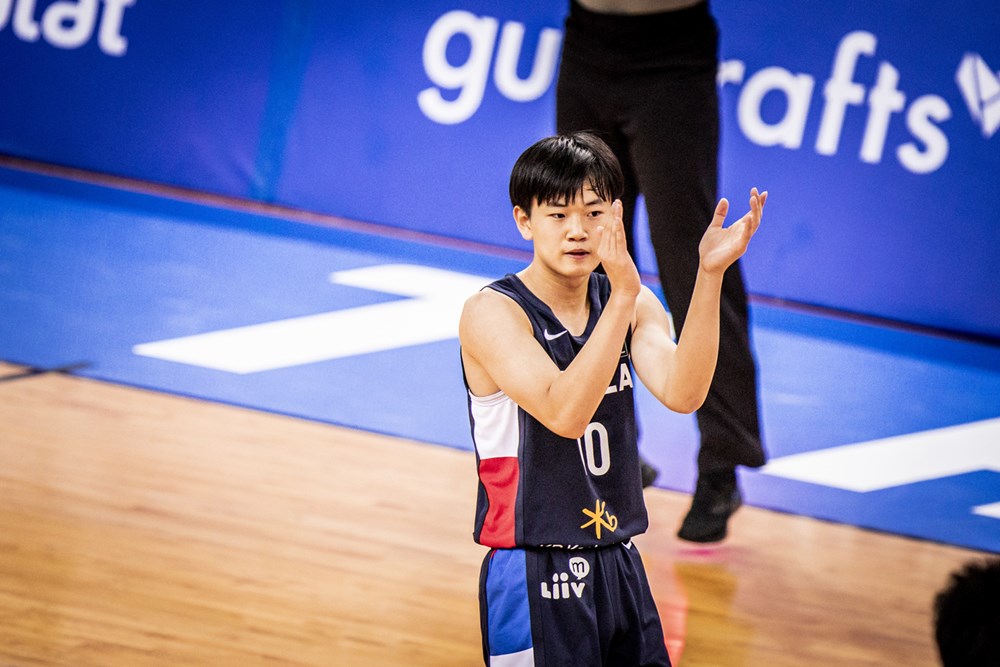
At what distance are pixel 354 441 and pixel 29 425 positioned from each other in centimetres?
91

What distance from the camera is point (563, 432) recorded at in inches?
84.8

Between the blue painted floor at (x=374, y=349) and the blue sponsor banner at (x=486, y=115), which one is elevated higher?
the blue sponsor banner at (x=486, y=115)

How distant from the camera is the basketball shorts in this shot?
7.28ft

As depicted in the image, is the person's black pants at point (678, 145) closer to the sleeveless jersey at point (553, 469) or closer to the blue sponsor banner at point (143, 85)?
the sleeveless jersey at point (553, 469)

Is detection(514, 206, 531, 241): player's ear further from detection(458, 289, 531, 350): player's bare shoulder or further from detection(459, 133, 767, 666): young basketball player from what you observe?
detection(458, 289, 531, 350): player's bare shoulder

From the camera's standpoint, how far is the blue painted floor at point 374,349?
4324 mm

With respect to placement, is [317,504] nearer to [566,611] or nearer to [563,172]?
[566,611]

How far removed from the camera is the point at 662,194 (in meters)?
3.60

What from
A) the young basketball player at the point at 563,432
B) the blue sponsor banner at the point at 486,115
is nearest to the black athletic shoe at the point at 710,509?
the young basketball player at the point at 563,432

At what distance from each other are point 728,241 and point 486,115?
4438mm

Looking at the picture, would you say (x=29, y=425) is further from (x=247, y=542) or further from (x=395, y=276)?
(x=395, y=276)

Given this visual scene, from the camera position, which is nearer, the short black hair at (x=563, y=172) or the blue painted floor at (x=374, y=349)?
the short black hair at (x=563, y=172)

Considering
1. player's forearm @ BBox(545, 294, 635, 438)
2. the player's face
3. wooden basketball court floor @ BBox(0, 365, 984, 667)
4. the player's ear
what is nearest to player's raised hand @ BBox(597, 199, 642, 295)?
player's forearm @ BBox(545, 294, 635, 438)

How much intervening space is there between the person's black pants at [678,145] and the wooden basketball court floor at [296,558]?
0.38 m
